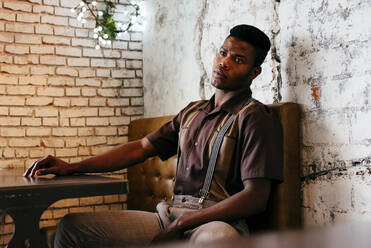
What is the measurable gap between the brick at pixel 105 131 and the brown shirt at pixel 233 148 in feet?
5.92

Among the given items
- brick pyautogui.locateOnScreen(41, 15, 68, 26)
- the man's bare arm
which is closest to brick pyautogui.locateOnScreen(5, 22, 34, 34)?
brick pyautogui.locateOnScreen(41, 15, 68, 26)

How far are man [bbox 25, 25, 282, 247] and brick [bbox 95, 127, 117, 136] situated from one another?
5.04 ft

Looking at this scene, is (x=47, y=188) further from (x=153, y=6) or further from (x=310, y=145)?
(x=153, y=6)

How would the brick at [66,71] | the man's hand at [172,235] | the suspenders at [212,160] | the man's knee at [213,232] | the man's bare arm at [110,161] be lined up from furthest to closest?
the brick at [66,71]
the man's bare arm at [110,161]
the suspenders at [212,160]
the man's hand at [172,235]
the man's knee at [213,232]

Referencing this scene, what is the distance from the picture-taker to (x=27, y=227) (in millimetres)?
2000

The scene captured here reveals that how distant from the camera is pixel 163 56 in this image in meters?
4.08

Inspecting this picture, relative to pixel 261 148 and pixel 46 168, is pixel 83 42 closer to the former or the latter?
pixel 46 168

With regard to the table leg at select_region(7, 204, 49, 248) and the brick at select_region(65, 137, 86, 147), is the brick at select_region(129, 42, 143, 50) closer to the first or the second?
the brick at select_region(65, 137, 86, 147)

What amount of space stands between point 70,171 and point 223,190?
2.63 feet

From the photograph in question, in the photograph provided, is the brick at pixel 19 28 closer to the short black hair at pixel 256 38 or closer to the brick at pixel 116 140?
the brick at pixel 116 140

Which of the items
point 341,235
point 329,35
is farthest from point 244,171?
point 341,235

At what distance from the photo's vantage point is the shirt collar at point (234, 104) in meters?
2.37

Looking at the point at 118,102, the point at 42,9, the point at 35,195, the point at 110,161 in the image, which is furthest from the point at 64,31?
the point at 35,195

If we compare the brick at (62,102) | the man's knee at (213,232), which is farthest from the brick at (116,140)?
the man's knee at (213,232)
